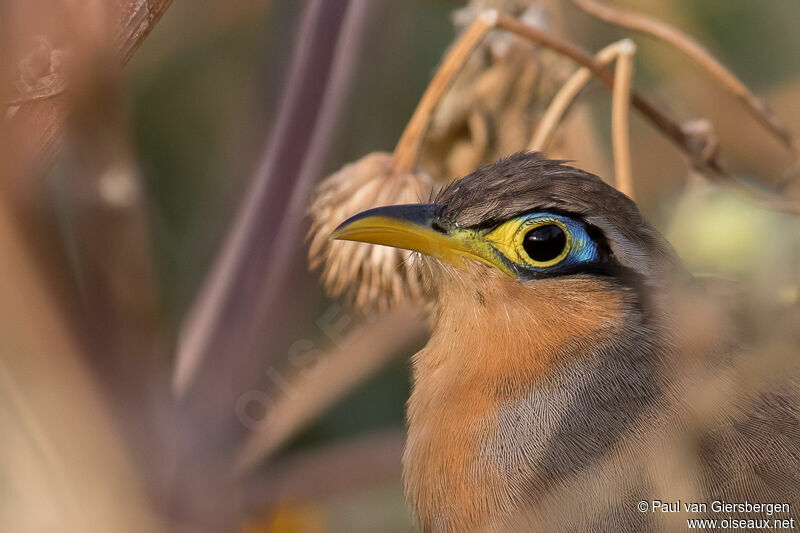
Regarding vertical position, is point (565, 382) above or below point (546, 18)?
below

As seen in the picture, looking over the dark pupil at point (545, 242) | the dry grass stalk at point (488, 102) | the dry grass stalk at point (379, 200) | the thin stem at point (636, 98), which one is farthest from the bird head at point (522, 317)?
the dry grass stalk at point (488, 102)

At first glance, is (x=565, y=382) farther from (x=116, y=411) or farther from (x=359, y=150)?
(x=359, y=150)

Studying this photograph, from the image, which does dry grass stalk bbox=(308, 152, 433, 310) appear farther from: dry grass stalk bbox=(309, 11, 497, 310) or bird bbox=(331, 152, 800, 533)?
bird bbox=(331, 152, 800, 533)

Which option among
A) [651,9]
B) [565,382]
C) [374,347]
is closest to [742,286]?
[565,382]

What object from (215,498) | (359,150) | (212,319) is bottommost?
(215,498)

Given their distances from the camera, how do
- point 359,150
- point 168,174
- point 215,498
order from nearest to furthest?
point 215,498 → point 359,150 → point 168,174

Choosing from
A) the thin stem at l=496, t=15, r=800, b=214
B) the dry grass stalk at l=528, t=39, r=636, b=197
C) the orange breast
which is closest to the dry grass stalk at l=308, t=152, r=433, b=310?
the orange breast

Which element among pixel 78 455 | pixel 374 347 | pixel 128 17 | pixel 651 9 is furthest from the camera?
pixel 651 9

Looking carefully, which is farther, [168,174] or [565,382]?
[168,174]
